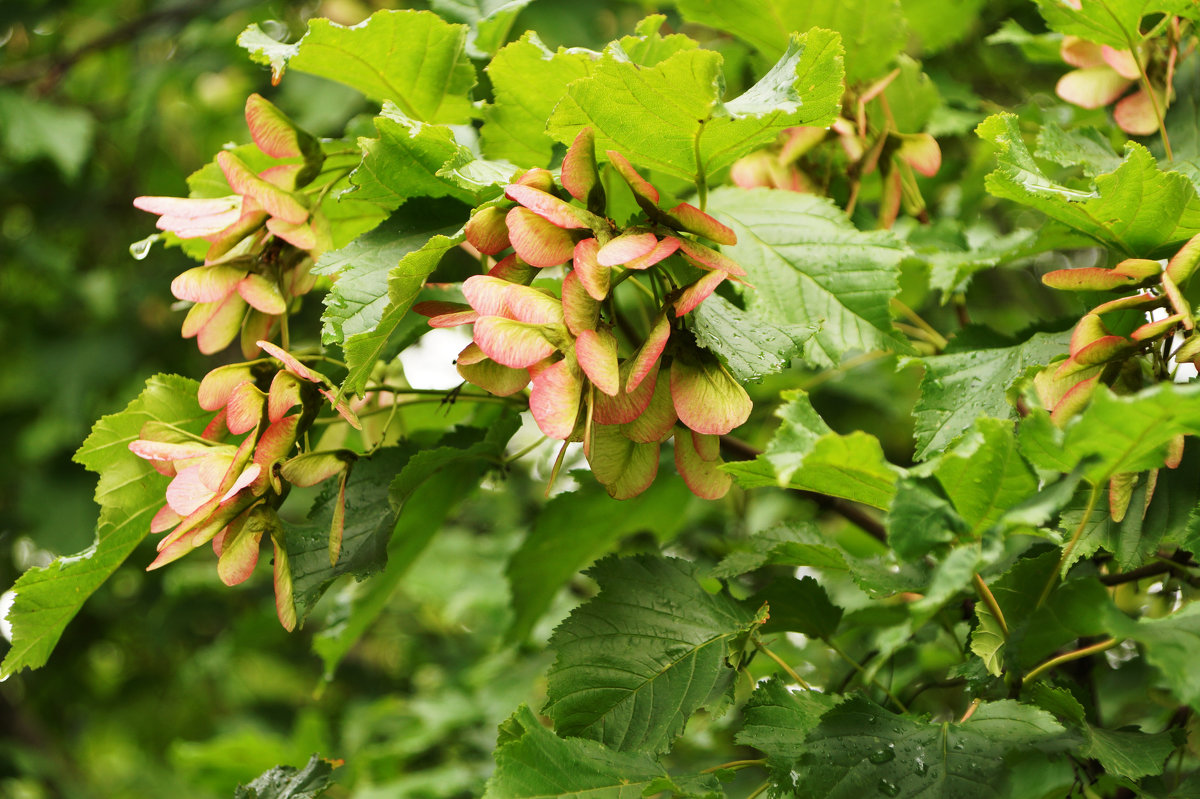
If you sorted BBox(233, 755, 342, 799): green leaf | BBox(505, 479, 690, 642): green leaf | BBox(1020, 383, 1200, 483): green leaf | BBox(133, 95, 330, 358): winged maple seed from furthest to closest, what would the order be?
BBox(505, 479, 690, 642): green leaf
BBox(233, 755, 342, 799): green leaf
BBox(133, 95, 330, 358): winged maple seed
BBox(1020, 383, 1200, 483): green leaf

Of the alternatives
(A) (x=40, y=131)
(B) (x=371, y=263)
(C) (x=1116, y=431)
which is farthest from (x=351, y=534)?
(A) (x=40, y=131)

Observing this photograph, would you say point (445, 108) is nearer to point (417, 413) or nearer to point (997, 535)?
point (417, 413)

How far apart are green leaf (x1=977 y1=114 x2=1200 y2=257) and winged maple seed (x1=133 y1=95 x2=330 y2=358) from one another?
50 cm

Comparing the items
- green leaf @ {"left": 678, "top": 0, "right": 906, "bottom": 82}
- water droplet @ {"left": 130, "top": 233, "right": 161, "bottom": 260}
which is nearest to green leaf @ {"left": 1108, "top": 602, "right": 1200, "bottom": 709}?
green leaf @ {"left": 678, "top": 0, "right": 906, "bottom": 82}

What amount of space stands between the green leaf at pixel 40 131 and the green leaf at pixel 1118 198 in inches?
83.9

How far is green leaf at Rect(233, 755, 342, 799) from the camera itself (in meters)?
0.77

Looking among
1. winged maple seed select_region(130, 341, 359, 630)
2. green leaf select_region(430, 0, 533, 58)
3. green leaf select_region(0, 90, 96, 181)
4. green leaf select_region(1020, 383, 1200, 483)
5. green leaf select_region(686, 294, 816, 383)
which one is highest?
green leaf select_region(430, 0, 533, 58)

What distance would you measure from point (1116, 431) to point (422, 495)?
1.89ft

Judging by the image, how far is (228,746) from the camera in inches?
61.6

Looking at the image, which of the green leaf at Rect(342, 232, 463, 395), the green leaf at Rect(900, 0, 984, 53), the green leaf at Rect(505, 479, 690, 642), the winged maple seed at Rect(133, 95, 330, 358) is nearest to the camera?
the green leaf at Rect(342, 232, 463, 395)

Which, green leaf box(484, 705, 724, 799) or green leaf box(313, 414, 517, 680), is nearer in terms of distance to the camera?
green leaf box(484, 705, 724, 799)

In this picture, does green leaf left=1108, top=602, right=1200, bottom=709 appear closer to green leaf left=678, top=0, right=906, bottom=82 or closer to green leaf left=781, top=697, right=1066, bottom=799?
green leaf left=781, top=697, right=1066, bottom=799

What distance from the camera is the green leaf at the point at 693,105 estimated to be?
550mm

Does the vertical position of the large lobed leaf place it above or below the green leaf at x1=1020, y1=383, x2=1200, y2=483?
above
